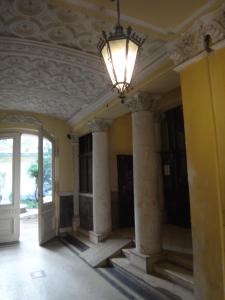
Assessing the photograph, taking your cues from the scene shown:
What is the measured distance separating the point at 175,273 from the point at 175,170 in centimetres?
267

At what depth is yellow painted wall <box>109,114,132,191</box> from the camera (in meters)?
5.68

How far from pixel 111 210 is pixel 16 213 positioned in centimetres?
233

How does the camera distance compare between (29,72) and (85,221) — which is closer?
(29,72)

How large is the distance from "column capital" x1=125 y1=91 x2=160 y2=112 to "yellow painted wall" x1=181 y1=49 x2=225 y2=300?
4.28ft

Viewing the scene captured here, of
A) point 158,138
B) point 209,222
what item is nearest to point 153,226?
point 209,222

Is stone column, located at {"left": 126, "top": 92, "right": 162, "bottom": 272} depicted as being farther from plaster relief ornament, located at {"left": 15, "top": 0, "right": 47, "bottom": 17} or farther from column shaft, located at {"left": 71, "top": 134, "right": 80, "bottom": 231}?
column shaft, located at {"left": 71, "top": 134, "right": 80, "bottom": 231}

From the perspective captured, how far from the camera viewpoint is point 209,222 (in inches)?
79.7

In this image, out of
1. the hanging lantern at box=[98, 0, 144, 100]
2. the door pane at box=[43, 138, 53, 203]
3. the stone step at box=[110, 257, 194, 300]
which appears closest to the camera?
the hanging lantern at box=[98, 0, 144, 100]

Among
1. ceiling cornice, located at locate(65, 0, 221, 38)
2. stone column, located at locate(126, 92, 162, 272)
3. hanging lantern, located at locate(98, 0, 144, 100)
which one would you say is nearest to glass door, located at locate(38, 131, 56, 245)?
stone column, located at locate(126, 92, 162, 272)

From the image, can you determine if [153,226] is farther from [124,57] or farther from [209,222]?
[124,57]

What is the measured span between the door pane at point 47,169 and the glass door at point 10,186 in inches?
25.1

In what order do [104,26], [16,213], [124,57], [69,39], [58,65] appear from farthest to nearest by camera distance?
[16,213], [58,65], [69,39], [104,26], [124,57]

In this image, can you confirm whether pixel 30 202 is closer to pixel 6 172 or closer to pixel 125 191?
pixel 6 172

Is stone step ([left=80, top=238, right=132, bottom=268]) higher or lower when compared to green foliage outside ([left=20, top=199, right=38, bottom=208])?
lower
